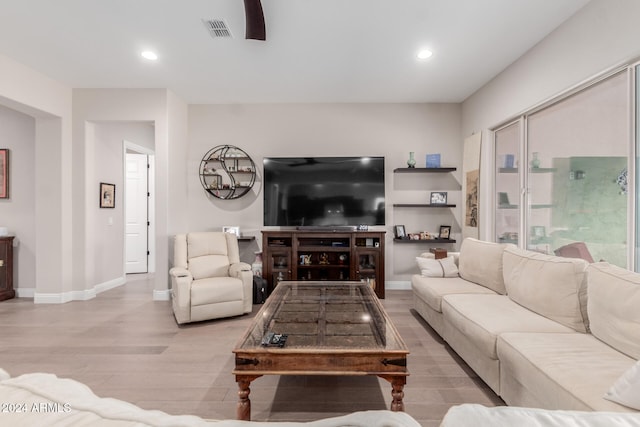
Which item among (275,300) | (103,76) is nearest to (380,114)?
(275,300)

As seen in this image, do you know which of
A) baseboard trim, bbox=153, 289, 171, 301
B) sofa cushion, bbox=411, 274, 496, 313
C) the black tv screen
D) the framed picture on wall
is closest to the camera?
sofa cushion, bbox=411, 274, 496, 313

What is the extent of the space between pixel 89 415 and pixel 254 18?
90.9 inches

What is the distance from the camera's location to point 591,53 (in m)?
2.45

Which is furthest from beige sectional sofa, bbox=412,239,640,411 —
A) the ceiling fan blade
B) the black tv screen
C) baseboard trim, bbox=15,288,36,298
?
baseboard trim, bbox=15,288,36,298

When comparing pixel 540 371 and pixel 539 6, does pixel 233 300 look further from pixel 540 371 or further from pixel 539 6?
pixel 539 6

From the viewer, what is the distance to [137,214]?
607 cm

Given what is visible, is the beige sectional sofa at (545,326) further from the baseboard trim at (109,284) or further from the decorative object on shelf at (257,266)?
the baseboard trim at (109,284)

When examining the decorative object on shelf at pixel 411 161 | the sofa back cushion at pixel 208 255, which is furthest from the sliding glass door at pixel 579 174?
the sofa back cushion at pixel 208 255

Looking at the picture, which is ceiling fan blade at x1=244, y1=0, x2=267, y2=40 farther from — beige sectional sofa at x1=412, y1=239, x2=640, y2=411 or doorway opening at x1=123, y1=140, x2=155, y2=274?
doorway opening at x1=123, y1=140, x2=155, y2=274

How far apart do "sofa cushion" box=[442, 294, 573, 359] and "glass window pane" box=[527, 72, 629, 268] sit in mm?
791

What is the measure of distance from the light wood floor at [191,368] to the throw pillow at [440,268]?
1.76ft

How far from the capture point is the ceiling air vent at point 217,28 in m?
2.72

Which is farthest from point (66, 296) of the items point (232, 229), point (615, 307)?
point (615, 307)

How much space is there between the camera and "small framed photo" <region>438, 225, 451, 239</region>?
4.73 meters
